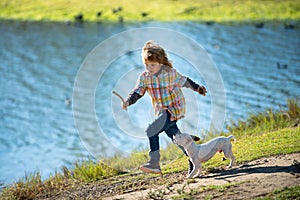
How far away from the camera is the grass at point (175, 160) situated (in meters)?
8.39

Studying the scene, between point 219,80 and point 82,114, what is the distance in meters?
6.26

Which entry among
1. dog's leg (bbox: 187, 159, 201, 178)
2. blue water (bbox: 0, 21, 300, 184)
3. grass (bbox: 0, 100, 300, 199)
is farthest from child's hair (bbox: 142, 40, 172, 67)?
blue water (bbox: 0, 21, 300, 184)

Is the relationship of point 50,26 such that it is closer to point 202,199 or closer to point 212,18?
point 212,18

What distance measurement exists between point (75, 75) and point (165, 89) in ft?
53.9

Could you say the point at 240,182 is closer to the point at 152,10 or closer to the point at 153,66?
the point at 153,66

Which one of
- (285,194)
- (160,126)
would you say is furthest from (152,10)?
(285,194)

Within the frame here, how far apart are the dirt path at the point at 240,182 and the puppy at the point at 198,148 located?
0.20 m

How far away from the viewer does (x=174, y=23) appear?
33062mm

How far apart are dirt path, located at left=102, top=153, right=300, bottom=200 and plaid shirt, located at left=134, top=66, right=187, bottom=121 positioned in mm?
983

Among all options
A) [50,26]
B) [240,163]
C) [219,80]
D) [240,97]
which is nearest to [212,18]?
[50,26]

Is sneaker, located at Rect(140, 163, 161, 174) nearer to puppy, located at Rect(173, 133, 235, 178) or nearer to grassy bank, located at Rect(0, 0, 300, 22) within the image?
puppy, located at Rect(173, 133, 235, 178)

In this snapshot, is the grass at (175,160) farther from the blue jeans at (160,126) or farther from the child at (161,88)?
the child at (161,88)

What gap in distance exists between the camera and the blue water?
15367mm

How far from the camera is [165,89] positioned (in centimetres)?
723
